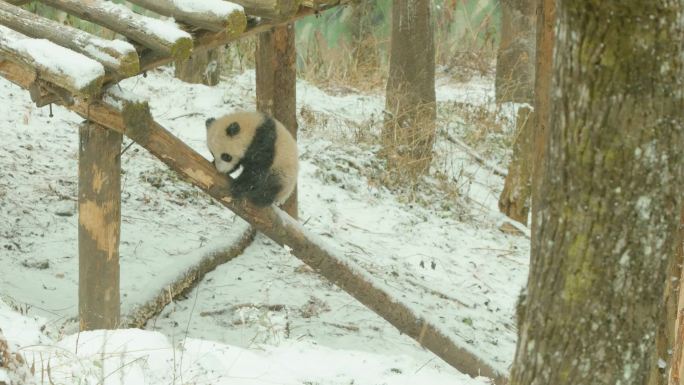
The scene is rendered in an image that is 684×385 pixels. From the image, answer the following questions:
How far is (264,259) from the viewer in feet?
25.6

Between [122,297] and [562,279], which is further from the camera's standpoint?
[122,297]

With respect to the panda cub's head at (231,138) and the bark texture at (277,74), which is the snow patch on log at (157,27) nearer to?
the panda cub's head at (231,138)

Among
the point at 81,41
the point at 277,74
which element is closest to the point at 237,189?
the point at 81,41

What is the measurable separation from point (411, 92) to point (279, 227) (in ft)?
15.2

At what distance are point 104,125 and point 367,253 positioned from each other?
3.75 m

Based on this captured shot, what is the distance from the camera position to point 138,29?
4812mm

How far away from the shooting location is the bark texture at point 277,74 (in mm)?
7578

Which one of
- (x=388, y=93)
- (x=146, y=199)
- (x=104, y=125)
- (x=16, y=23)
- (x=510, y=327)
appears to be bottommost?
(x=510, y=327)

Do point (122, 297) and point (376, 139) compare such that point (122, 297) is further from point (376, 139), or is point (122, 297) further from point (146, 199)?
point (376, 139)

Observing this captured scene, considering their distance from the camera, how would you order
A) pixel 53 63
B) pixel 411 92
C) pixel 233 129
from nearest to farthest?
pixel 53 63
pixel 233 129
pixel 411 92

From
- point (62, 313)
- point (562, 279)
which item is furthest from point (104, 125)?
point (562, 279)

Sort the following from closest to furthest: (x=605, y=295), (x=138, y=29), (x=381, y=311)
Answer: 1. (x=605, y=295)
2. (x=138, y=29)
3. (x=381, y=311)

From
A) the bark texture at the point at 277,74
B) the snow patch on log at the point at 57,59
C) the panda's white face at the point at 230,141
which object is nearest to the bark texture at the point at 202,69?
the bark texture at the point at 277,74

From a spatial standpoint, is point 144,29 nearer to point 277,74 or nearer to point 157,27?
point 157,27
